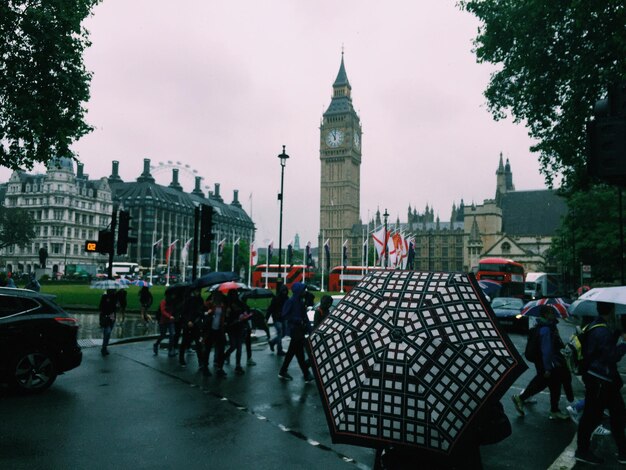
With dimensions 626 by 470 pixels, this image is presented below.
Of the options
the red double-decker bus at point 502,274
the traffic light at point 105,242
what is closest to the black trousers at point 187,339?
the traffic light at point 105,242

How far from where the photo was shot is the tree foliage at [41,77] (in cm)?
1870

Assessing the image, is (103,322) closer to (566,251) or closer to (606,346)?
(606,346)

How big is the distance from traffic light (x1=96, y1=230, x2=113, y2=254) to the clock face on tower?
123m

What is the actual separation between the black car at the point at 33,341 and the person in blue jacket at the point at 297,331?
3.90 meters

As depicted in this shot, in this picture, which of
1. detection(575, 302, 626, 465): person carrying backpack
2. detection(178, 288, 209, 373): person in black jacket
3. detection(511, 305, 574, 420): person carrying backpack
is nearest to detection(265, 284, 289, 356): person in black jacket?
detection(178, 288, 209, 373): person in black jacket

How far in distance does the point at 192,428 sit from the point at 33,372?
3622 millimetres

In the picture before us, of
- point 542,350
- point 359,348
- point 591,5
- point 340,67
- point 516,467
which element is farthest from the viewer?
point 340,67

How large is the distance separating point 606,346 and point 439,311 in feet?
11.6

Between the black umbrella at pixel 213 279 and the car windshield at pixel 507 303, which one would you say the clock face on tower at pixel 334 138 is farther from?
the black umbrella at pixel 213 279

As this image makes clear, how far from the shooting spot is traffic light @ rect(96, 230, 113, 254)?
16.3 meters

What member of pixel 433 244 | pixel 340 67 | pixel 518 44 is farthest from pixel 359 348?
pixel 340 67

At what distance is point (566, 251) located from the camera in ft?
168

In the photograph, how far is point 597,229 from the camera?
41375mm

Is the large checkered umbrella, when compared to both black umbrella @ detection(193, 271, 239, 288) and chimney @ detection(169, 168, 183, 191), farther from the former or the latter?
chimney @ detection(169, 168, 183, 191)
